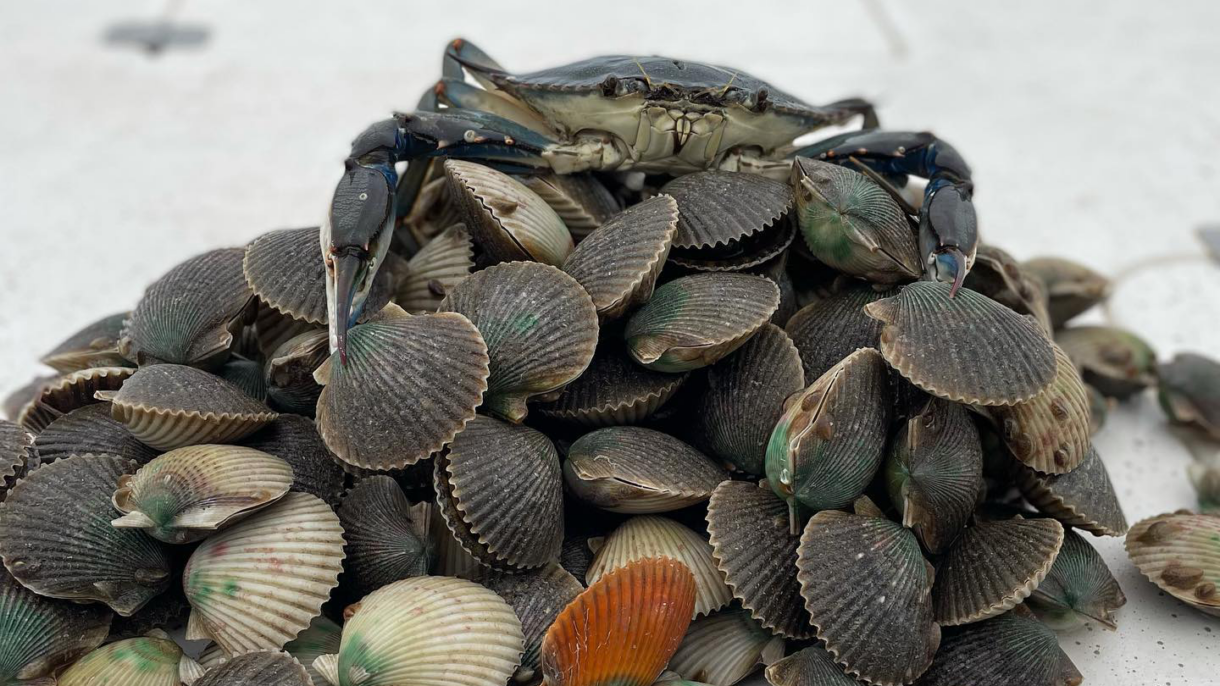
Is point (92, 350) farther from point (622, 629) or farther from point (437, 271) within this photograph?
point (622, 629)

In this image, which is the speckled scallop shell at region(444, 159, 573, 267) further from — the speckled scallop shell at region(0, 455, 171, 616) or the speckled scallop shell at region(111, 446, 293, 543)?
the speckled scallop shell at region(0, 455, 171, 616)

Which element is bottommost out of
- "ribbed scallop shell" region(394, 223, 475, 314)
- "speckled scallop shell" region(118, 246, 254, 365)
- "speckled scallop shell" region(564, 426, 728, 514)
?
"speckled scallop shell" region(564, 426, 728, 514)

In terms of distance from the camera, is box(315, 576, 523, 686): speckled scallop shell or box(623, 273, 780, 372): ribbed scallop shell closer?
box(315, 576, 523, 686): speckled scallop shell

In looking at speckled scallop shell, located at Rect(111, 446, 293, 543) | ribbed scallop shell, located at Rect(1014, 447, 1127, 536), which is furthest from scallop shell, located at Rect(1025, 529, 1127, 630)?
speckled scallop shell, located at Rect(111, 446, 293, 543)

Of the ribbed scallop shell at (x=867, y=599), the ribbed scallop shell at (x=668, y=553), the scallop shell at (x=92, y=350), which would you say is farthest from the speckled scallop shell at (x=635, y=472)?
the scallop shell at (x=92, y=350)

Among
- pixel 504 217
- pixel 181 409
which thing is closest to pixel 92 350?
pixel 181 409
